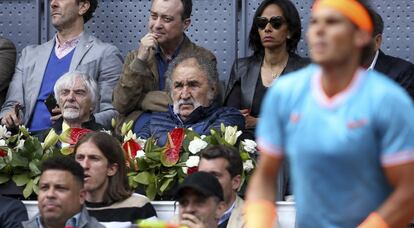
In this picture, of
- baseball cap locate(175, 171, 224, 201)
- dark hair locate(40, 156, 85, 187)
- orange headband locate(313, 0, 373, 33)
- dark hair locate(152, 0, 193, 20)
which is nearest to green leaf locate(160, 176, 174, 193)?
dark hair locate(40, 156, 85, 187)

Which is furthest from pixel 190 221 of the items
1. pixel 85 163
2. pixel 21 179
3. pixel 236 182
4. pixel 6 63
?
pixel 6 63

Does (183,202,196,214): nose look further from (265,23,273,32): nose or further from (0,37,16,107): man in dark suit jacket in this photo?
(0,37,16,107): man in dark suit jacket

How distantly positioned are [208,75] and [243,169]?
1275 mm

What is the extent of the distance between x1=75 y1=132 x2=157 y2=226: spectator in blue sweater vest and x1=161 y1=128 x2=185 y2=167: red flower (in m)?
0.44

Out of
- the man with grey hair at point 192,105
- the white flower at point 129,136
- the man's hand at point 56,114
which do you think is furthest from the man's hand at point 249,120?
the man's hand at point 56,114

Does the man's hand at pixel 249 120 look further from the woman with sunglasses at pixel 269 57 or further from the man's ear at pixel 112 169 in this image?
the man's ear at pixel 112 169

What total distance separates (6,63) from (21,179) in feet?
7.24

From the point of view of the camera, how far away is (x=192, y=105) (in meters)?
8.58

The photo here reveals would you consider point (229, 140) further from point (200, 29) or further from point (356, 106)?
Answer: point (356, 106)

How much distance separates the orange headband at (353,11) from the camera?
433 cm

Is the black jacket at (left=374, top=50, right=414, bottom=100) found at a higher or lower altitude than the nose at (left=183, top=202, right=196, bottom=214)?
lower

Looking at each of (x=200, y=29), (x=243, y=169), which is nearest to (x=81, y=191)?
(x=243, y=169)

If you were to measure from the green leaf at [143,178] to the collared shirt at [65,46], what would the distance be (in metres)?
2.21

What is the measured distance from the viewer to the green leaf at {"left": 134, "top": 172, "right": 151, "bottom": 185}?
7895mm
